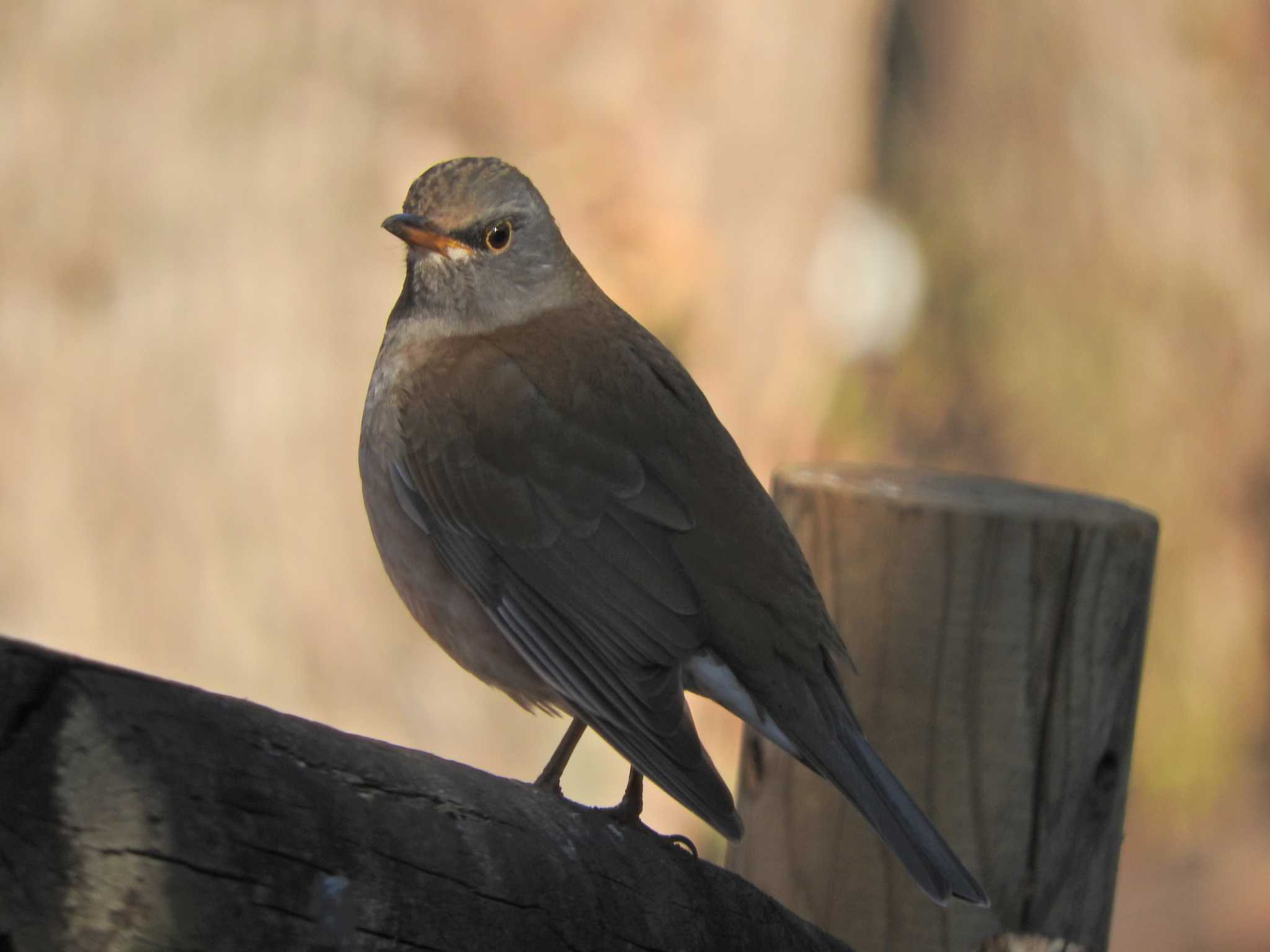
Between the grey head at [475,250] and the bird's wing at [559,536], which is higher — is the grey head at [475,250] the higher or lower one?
the higher one

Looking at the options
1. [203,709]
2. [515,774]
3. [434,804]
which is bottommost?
[515,774]

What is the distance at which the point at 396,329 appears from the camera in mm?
3938

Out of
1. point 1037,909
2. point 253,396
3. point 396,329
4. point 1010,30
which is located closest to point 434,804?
point 1037,909

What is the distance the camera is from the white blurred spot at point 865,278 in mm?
9805

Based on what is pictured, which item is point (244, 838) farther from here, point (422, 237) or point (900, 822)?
point (422, 237)

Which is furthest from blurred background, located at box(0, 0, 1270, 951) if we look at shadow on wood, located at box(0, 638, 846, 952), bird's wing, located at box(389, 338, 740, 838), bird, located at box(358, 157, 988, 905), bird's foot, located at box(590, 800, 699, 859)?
shadow on wood, located at box(0, 638, 846, 952)

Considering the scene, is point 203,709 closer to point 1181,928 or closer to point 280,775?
point 280,775

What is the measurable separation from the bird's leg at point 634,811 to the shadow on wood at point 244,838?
1.57ft

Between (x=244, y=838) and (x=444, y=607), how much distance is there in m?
1.76

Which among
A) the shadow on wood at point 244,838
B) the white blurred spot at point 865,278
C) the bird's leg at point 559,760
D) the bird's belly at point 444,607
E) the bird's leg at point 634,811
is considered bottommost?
the bird's leg at point 559,760

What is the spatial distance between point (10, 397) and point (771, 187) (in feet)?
13.9

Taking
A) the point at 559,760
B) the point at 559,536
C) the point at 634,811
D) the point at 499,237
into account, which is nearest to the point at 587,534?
the point at 559,536

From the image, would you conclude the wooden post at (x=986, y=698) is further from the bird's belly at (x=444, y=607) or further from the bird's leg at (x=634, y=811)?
the bird's belly at (x=444, y=607)

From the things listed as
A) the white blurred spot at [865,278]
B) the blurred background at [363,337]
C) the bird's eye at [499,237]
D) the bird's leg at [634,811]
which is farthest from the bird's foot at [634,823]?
the white blurred spot at [865,278]
